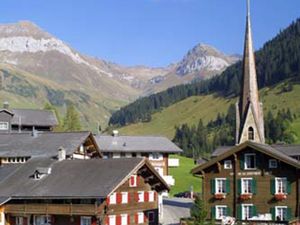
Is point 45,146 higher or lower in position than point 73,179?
higher

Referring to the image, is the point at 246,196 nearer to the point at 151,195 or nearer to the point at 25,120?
the point at 151,195

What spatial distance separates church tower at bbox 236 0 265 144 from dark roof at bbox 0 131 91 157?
19543 millimetres

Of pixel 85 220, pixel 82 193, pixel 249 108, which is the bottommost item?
pixel 85 220

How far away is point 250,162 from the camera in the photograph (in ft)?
196

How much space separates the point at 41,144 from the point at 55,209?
19.6 metres

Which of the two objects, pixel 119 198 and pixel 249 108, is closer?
pixel 119 198

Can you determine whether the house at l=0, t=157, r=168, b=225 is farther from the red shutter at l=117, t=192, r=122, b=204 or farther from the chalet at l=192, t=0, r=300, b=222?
the chalet at l=192, t=0, r=300, b=222

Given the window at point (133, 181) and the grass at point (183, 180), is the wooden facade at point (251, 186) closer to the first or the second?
the window at point (133, 181)

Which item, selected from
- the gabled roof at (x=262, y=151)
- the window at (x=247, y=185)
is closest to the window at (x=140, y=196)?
the gabled roof at (x=262, y=151)

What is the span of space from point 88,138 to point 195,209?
33.5m

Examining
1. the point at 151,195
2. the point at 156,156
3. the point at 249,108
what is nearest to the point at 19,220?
the point at 151,195

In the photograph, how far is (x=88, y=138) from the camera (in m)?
78.6

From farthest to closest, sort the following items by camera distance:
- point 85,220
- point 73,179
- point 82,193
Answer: point 73,179
point 85,220
point 82,193

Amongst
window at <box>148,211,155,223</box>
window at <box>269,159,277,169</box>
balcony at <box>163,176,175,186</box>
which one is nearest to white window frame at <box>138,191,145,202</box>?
window at <box>148,211,155,223</box>
